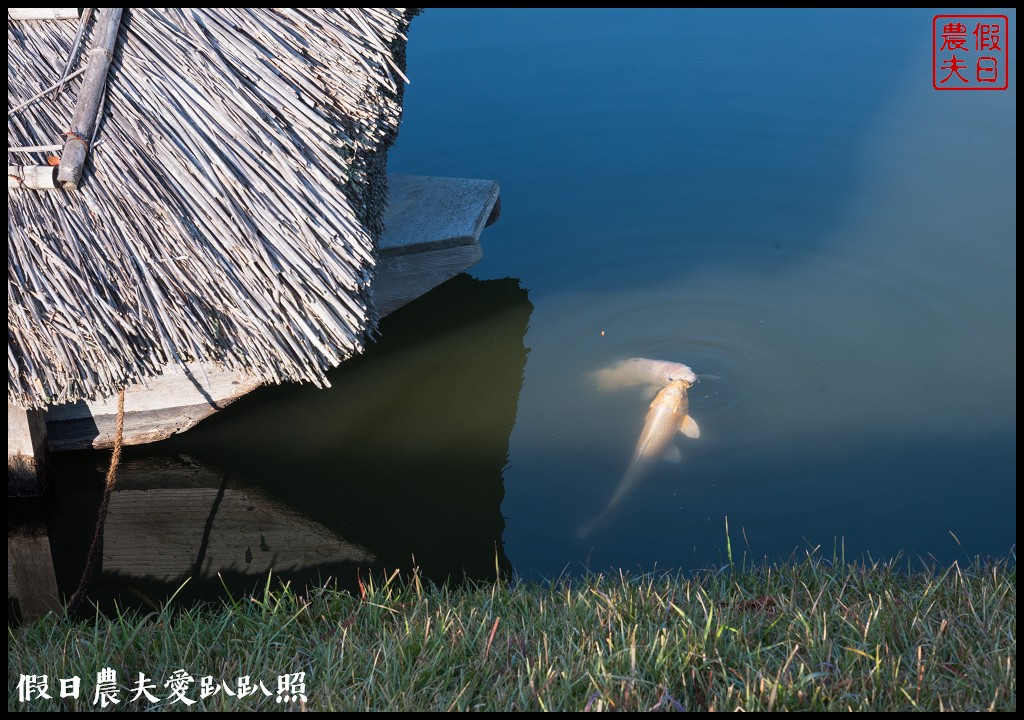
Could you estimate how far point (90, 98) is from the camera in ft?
12.9

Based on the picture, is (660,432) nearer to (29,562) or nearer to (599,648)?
(599,648)

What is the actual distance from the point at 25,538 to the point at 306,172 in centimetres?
232

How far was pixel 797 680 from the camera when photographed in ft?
8.46

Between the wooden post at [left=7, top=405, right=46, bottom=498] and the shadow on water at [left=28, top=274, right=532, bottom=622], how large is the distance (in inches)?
8.4

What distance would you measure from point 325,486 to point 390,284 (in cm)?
140

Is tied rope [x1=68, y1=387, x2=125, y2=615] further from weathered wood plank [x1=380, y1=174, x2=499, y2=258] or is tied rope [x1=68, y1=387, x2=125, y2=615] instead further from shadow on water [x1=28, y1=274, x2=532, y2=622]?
weathered wood plank [x1=380, y1=174, x2=499, y2=258]

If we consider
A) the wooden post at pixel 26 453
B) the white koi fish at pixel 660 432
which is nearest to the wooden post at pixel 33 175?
the wooden post at pixel 26 453

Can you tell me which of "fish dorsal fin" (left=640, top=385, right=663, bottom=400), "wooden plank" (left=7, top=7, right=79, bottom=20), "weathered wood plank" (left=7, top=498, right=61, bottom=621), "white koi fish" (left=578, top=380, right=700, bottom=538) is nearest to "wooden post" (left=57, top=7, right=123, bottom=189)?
"wooden plank" (left=7, top=7, right=79, bottom=20)

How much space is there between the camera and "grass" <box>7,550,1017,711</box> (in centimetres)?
258

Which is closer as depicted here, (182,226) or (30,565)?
(182,226)

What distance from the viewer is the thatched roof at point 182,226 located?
377cm

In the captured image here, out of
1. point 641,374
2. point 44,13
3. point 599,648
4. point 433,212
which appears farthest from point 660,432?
point 44,13

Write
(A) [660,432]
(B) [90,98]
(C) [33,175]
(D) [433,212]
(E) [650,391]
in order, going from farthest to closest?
1. (D) [433,212]
2. (E) [650,391]
3. (A) [660,432]
4. (B) [90,98]
5. (C) [33,175]

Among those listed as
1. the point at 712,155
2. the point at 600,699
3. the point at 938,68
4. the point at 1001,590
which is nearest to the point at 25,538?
the point at 600,699
